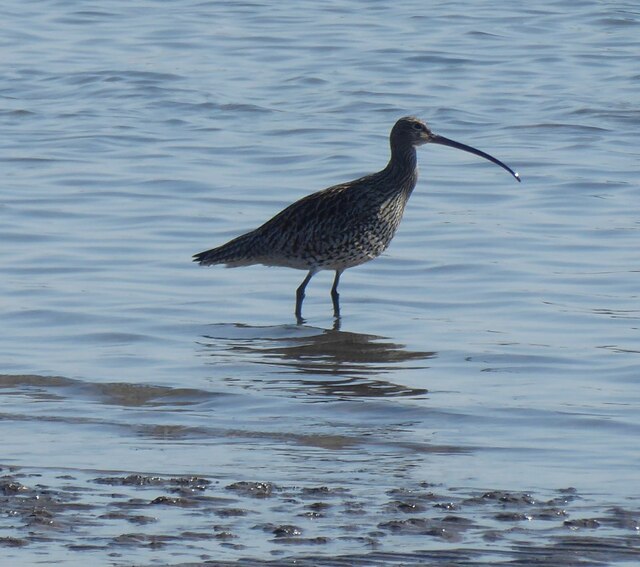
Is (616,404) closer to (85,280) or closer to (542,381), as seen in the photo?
(542,381)

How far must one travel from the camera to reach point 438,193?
1461 centimetres

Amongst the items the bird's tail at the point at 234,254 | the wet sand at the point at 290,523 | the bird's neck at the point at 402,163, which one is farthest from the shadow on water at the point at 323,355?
the wet sand at the point at 290,523

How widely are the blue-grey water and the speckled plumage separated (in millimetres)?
291

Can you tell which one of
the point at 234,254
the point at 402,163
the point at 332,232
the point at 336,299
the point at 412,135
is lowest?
the point at 336,299

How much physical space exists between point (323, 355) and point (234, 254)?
1711 millimetres

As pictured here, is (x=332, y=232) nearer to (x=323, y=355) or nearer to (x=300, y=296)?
(x=300, y=296)

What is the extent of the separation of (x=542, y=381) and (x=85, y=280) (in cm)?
374

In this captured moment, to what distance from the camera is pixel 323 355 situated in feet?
32.2

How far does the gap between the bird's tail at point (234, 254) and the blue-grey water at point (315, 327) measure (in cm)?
26

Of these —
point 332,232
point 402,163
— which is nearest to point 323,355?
point 332,232

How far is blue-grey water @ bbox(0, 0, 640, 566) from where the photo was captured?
19.8ft

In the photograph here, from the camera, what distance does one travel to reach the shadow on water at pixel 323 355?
8891mm

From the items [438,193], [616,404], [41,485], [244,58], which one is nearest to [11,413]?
[41,485]

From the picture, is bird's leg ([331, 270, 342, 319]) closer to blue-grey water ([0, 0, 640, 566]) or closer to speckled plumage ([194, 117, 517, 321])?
speckled plumage ([194, 117, 517, 321])
